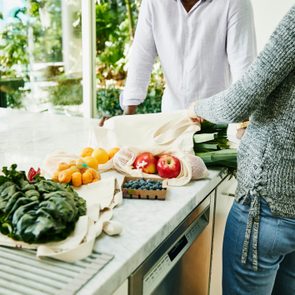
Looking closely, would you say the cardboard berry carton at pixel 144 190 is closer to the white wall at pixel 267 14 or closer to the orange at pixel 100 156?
the orange at pixel 100 156

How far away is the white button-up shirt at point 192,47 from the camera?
1650 mm

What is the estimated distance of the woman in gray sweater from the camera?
85 cm

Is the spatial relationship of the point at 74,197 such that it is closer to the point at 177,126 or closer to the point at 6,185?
the point at 6,185

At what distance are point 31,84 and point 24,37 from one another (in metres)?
0.46

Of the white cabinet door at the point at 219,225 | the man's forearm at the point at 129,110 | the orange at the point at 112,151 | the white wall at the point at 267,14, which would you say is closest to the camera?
the orange at the point at 112,151

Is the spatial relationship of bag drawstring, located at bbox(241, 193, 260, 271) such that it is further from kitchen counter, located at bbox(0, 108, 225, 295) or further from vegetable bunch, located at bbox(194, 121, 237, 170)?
vegetable bunch, located at bbox(194, 121, 237, 170)

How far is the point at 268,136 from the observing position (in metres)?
0.92

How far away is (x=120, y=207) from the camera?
944 millimetres

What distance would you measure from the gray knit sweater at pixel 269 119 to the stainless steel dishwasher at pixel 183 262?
0.54 feet

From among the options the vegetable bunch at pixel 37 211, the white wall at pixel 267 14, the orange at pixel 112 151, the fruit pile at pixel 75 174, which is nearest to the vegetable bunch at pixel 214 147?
the orange at pixel 112 151

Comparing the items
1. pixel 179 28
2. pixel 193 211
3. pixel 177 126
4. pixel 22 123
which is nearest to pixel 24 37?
pixel 22 123

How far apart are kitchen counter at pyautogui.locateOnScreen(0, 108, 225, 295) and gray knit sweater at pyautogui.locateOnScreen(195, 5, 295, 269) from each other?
0.55 feet

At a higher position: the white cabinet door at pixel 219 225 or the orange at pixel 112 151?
the orange at pixel 112 151

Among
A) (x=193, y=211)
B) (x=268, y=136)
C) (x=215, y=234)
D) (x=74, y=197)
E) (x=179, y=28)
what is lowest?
(x=215, y=234)
